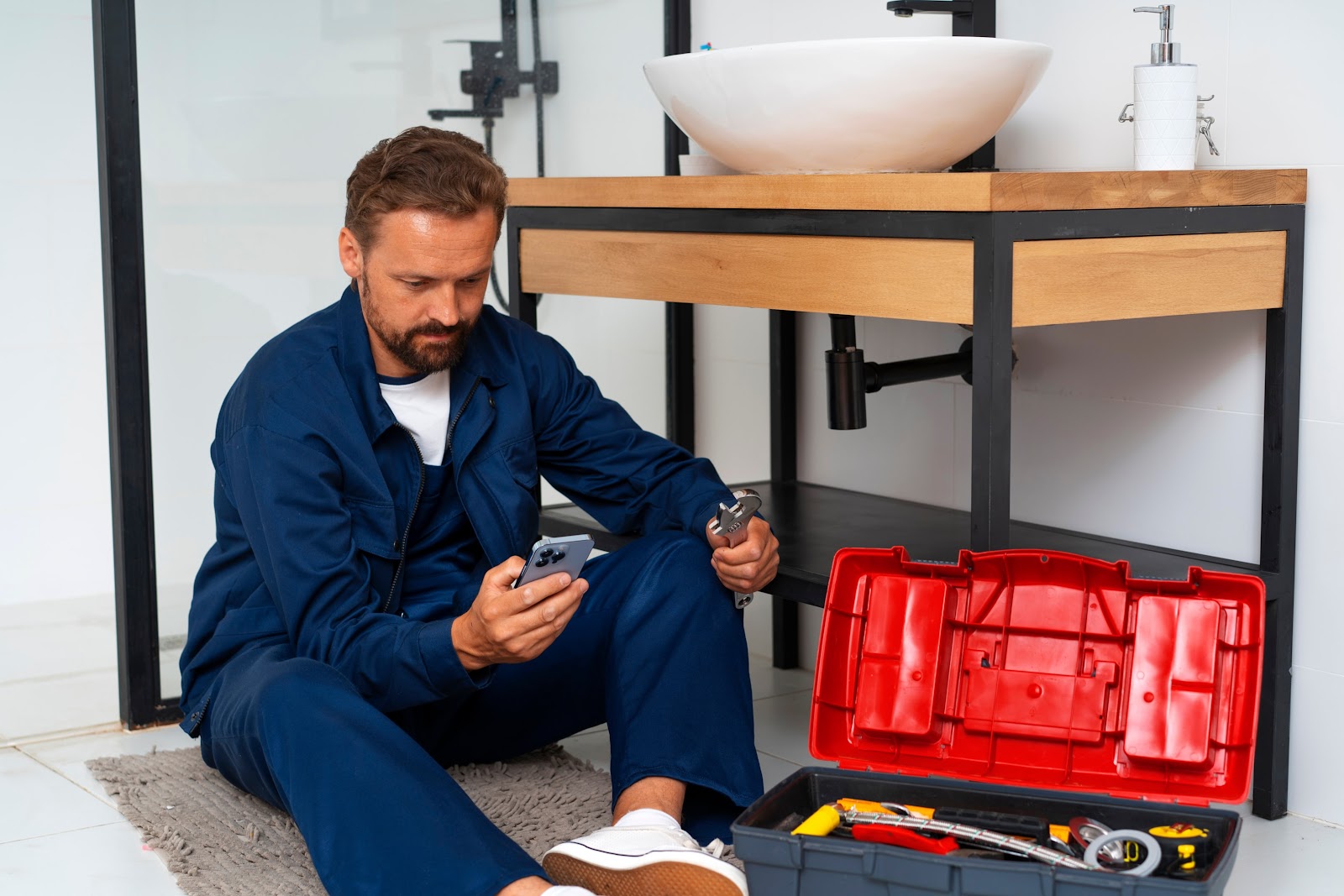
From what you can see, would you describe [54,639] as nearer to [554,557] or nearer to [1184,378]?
[554,557]

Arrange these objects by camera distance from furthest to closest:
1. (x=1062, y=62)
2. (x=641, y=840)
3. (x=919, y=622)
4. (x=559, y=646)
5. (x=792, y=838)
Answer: (x=1062, y=62) < (x=559, y=646) < (x=919, y=622) < (x=641, y=840) < (x=792, y=838)

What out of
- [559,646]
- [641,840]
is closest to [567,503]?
[559,646]

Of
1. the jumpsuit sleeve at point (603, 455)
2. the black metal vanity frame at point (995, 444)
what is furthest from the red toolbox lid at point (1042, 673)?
the jumpsuit sleeve at point (603, 455)

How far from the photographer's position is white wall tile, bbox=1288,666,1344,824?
1.69 meters

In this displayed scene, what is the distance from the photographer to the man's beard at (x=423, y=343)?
5.12ft

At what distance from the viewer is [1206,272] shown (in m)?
1.54

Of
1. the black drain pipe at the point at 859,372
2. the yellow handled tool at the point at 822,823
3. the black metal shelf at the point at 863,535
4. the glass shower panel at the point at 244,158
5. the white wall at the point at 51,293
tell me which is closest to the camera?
the yellow handled tool at the point at 822,823

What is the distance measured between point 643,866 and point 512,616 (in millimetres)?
252

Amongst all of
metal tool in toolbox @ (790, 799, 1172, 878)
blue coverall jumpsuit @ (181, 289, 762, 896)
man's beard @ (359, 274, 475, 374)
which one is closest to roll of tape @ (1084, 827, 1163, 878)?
metal tool in toolbox @ (790, 799, 1172, 878)

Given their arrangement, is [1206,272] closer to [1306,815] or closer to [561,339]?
[1306,815]

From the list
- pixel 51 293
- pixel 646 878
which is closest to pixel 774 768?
pixel 646 878

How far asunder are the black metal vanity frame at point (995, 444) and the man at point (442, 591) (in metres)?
0.21

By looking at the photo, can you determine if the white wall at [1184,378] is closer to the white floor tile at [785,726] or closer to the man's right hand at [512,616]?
the white floor tile at [785,726]

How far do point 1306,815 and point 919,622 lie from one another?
61 cm
